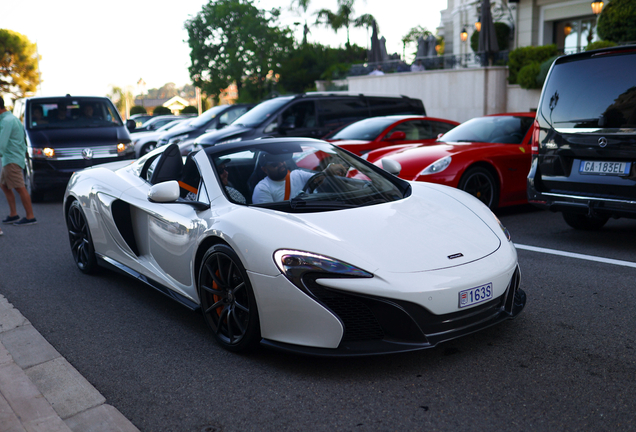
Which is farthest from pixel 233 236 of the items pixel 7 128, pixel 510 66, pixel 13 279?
pixel 510 66

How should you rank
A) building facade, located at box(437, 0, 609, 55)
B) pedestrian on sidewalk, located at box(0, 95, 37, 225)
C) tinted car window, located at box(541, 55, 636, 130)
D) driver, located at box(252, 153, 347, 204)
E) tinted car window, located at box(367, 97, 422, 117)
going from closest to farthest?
driver, located at box(252, 153, 347, 204) → tinted car window, located at box(541, 55, 636, 130) → pedestrian on sidewalk, located at box(0, 95, 37, 225) → tinted car window, located at box(367, 97, 422, 117) → building facade, located at box(437, 0, 609, 55)

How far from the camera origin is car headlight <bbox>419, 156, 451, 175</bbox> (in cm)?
752

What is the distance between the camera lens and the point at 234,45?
4981 cm

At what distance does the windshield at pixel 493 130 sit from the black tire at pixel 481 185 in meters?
0.85

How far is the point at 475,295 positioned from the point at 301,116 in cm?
972

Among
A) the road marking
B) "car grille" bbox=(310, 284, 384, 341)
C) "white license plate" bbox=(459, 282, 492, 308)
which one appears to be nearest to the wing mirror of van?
the road marking

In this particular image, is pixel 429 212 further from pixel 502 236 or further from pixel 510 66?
pixel 510 66

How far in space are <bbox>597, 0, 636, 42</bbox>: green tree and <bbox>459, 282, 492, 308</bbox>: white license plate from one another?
15439 mm

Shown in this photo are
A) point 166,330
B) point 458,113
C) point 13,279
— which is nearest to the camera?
point 166,330

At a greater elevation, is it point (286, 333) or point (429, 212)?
point (429, 212)

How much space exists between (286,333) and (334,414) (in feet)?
1.81

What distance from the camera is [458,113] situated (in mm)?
21547

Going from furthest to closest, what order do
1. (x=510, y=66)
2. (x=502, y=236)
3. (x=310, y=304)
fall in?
(x=510, y=66) < (x=502, y=236) < (x=310, y=304)

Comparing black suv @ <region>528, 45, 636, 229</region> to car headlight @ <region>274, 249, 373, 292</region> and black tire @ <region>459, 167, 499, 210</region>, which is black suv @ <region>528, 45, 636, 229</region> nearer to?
black tire @ <region>459, 167, 499, 210</region>
